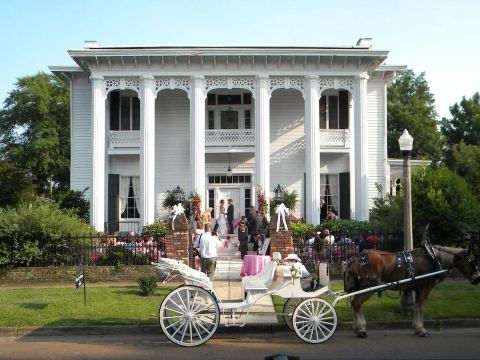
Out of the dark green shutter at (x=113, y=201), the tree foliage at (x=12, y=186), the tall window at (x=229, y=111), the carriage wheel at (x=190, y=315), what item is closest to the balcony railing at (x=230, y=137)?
the tall window at (x=229, y=111)

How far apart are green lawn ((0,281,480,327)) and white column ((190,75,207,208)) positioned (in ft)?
43.5

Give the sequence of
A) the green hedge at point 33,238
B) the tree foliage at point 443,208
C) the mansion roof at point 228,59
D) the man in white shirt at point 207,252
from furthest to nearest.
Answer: the mansion roof at point 228,59
the green hedge at point 33,238
the tree foliage at point 443,208
the man in white shirt at point 207,252

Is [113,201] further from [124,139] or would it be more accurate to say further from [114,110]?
[114,110]

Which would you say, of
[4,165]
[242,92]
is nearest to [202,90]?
[242,92]

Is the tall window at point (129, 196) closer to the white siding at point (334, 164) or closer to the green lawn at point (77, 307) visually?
the white siding at point (334, 164)

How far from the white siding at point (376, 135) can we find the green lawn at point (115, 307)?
598 inches

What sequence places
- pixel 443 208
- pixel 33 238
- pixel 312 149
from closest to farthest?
pixel 443 208 → pixel 33 238 → pixel 312 149

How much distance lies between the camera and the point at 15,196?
37.5 metres

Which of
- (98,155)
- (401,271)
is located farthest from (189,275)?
(98,155)

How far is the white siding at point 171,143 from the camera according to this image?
99.2 ft

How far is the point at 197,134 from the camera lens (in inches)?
1119

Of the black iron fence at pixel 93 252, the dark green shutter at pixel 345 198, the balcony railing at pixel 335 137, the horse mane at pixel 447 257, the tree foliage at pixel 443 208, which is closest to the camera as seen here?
the horse mane at pixel 447 257

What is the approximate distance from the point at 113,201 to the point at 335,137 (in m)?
11.5

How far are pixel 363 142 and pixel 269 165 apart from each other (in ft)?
15.5
